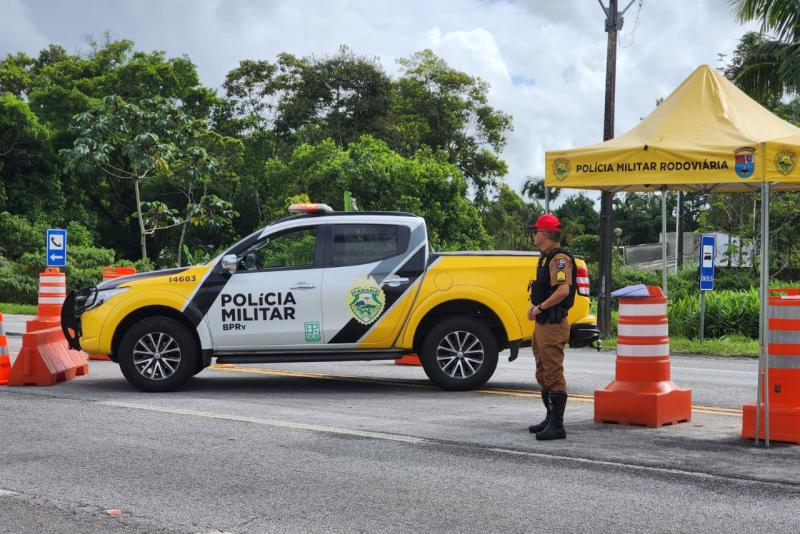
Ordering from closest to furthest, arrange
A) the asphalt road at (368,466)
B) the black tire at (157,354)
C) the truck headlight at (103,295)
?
the asphalt road at (368,466) → the black tire at (157,354) → the truck headlight at (103,295)

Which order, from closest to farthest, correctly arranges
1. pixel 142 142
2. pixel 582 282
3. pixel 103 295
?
pixel 582 282
pixel 103 295
pixel 142 142

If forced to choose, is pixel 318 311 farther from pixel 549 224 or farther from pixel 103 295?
pixel 549 224

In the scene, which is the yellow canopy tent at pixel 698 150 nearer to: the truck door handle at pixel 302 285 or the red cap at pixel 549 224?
the red cap at pixel 549 224

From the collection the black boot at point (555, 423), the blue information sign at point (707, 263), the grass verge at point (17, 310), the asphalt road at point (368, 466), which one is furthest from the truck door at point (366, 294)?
the grass verge at point (17, 310)

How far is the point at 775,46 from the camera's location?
23922 mm

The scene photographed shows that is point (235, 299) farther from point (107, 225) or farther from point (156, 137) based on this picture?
point (107, 225)

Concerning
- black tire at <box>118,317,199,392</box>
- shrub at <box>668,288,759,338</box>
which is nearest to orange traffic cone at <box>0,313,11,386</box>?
black tire at <box>118,317,199,392</box>

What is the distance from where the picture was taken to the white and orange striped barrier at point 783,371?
7.73 metres

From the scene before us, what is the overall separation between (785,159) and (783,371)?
184 cm

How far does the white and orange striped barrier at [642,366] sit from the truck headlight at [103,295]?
5472 mm

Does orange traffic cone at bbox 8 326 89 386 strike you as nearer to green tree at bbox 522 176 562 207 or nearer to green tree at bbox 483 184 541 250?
green tree at bbox 483 184 541 250

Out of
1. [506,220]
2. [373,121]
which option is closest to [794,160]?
[373,121]

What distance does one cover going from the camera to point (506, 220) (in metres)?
58.0

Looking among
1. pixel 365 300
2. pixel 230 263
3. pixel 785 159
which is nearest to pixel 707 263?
pixel 365 300
